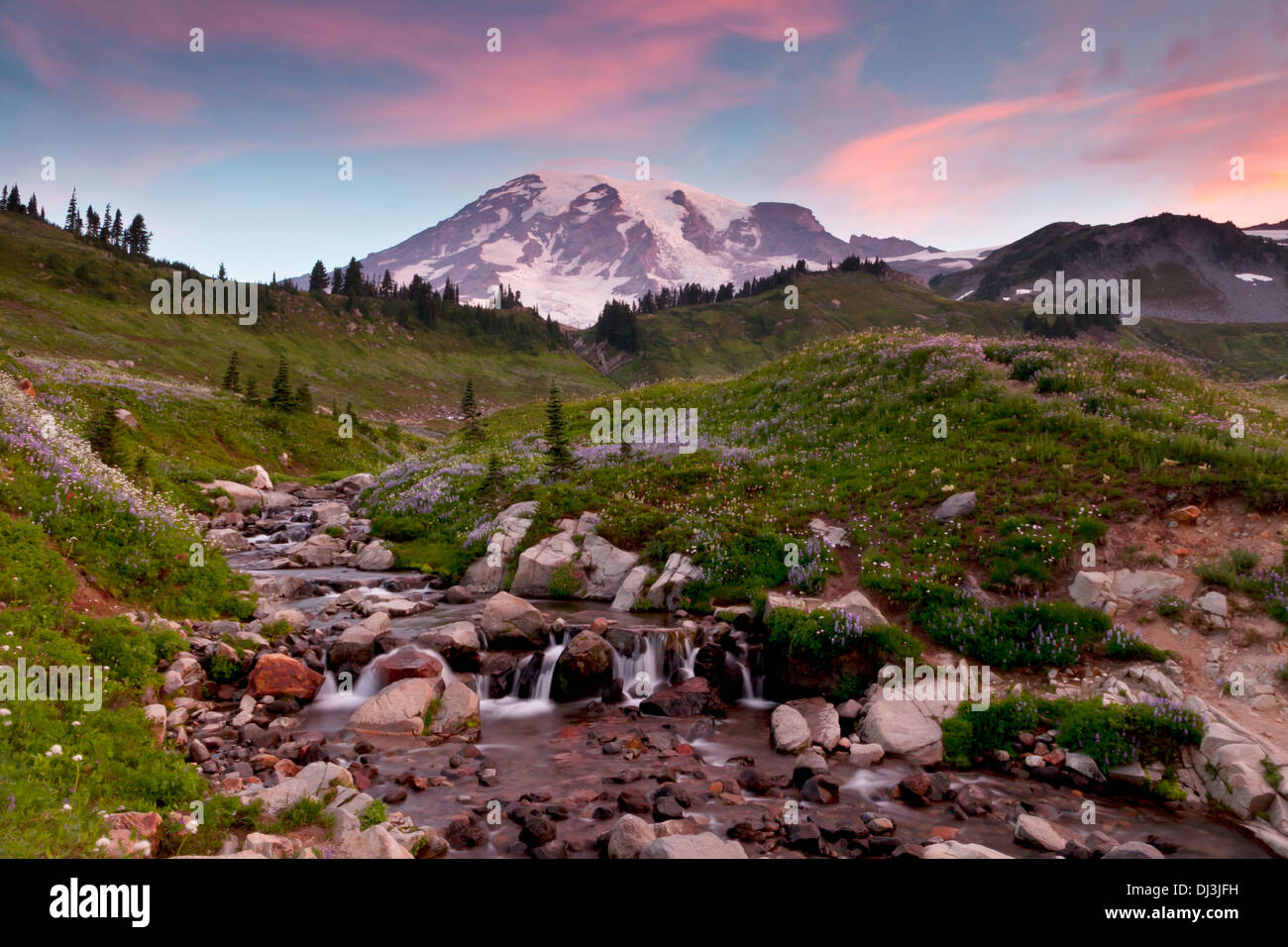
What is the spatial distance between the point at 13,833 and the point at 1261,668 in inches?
669

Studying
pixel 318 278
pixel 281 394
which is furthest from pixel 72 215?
pixel 281 394

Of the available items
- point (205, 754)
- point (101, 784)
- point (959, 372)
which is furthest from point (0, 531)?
point (959, 372)

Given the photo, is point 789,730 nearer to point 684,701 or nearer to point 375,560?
point 684,701

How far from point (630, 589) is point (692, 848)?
36.2ft

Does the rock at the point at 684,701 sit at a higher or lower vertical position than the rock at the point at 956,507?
lower

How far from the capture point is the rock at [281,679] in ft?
42.2

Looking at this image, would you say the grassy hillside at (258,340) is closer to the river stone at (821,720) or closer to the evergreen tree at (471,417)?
the evergreen tree at (471,417)

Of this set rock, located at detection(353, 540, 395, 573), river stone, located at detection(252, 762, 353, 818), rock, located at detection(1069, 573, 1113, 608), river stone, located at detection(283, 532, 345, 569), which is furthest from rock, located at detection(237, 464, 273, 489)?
rock, located at detection(1069, 573, 1113, 608)

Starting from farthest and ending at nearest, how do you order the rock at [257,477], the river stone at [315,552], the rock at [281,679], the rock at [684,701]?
the rock at [257,477]
the river stone at [315,552]
the rock at [684,701]
the rock at [281,679]

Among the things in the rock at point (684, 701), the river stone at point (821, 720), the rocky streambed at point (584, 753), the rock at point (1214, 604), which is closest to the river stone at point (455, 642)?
the rocky streambed at point (584, 753)

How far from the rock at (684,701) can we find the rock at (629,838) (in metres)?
4.94

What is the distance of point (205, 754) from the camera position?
10023 millimetres

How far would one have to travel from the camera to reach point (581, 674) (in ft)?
46.3
